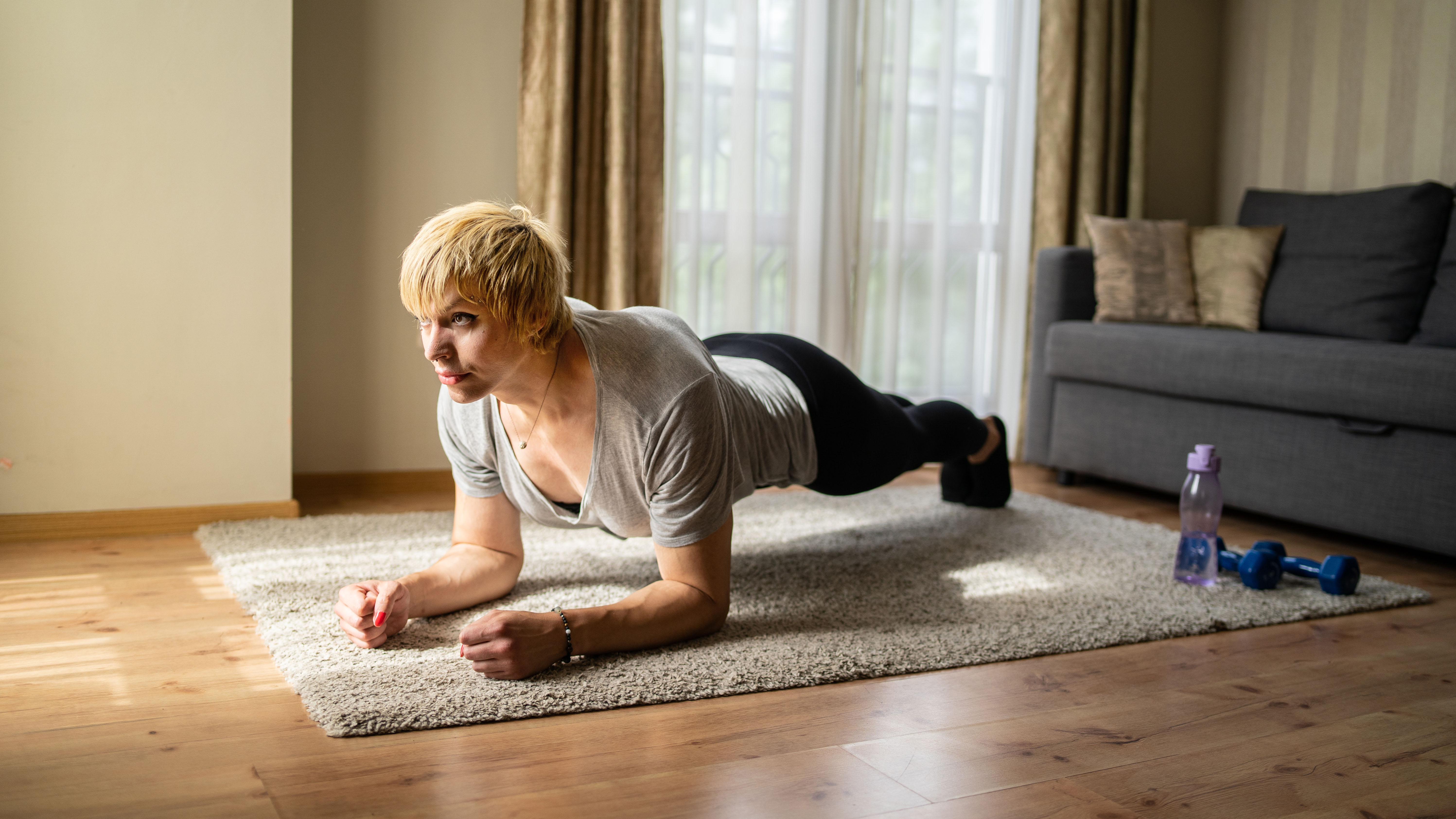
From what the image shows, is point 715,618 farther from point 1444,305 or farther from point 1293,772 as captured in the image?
point 1444,305

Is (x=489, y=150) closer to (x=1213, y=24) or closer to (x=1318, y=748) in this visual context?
(x=1318, y=748)

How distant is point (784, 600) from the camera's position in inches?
75.5

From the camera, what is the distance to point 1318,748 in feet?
4.46

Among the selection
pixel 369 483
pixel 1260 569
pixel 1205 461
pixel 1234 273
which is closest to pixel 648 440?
pixel 1205 461

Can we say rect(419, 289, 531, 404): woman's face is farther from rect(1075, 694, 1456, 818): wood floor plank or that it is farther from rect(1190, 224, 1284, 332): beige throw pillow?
rect(1190, 224, 1284, 332): beige throw pillow

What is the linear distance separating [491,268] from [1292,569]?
5.60 ft

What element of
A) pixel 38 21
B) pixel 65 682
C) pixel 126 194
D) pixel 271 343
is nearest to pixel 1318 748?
pixel 65 682

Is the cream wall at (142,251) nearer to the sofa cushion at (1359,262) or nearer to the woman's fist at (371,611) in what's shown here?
the woman's fist at (371,611)

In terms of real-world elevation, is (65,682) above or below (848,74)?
below

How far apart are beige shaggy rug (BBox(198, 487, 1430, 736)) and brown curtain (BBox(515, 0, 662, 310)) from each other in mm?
830

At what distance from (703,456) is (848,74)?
2245mm

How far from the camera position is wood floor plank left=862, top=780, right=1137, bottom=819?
3.76 ft

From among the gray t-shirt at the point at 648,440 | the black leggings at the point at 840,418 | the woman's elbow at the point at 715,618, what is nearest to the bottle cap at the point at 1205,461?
the black leggings at the point at 840,418

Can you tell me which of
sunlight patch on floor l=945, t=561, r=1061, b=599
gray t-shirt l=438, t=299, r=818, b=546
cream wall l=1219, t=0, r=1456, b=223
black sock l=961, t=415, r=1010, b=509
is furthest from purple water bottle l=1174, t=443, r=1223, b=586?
cream wall l=1219, t=0, r=1456, b=223
